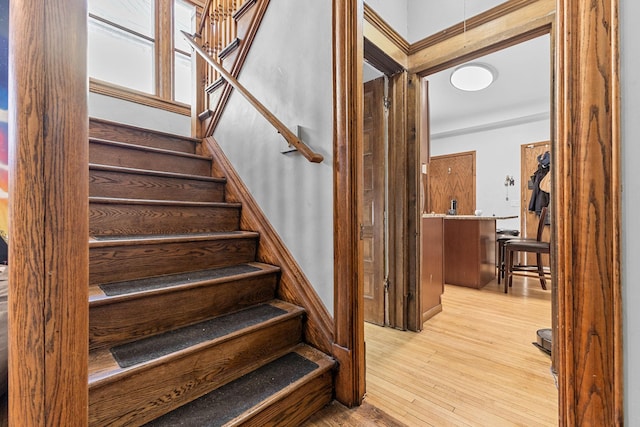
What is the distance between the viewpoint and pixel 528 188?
4668 mm

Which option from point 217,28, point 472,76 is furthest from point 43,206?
point 472,76

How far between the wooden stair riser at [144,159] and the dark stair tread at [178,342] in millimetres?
1284

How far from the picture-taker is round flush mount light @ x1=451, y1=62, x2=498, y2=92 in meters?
3.34

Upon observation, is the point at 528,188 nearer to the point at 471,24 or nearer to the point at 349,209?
the point at 471,24

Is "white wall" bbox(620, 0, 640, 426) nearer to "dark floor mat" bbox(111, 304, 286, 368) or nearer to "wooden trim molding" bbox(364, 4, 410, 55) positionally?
"dark floor mat" bbox(111, 304, 286, 368)

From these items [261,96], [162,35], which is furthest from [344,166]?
[162,35]

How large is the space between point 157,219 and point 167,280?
1.49 feet

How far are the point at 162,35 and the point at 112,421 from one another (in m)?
3.77

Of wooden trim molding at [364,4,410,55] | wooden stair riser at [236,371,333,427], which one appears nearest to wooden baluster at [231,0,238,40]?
wooden trim molding at [364,4,410,55]

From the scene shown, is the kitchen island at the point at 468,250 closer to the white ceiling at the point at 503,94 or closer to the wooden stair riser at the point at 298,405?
the white ceiling at the point at 503,94

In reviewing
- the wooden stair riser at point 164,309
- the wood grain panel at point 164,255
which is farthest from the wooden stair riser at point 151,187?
the wooden stair riser at point 164,309

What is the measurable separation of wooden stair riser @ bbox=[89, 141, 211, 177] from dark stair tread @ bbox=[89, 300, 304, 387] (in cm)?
128

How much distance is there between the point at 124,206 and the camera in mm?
1560

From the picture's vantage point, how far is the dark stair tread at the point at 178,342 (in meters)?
0.98
